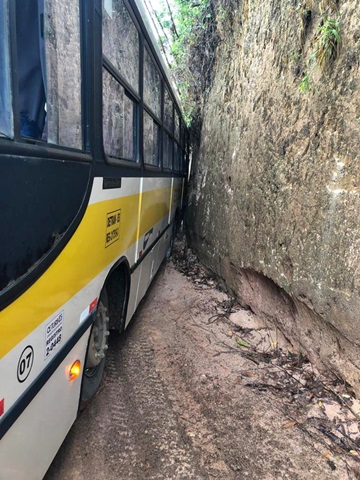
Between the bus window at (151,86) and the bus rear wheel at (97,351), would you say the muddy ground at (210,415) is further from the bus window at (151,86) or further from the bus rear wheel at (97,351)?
the bus window at (151,86)

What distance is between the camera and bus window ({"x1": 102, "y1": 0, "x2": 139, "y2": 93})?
2332 mm

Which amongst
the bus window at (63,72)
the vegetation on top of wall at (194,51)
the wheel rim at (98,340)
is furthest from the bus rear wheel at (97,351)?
the vegetation on top of wall at (194,51)

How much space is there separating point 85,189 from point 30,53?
2.31ft

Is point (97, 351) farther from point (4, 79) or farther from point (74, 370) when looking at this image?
point (4, 79)

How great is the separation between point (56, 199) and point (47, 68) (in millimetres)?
687

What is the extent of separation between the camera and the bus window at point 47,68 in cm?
168

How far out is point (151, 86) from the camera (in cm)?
385

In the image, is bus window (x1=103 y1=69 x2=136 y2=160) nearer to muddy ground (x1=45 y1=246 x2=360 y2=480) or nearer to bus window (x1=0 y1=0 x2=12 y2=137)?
bus window (x1=0 y1=0 x2=12 y2=137)

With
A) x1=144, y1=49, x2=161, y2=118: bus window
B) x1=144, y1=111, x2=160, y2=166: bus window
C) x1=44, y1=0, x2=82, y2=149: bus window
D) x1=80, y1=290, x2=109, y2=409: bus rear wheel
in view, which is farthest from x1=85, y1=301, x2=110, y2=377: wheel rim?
x1=144, y1=49, x2=161, y2=118: bus window

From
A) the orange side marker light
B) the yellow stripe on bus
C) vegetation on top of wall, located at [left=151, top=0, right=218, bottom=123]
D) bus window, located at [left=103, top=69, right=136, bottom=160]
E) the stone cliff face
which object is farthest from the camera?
vegetation on top of wall, located at [left=151, top=0, right=218, bottom=123]

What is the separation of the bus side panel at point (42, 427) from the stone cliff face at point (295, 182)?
7.05 ft

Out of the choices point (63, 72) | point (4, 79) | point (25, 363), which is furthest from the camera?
point (63, 72)

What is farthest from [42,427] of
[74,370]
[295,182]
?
[295,182]

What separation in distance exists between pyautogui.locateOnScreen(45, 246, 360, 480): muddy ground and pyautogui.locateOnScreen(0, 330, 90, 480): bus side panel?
0.54 meters
